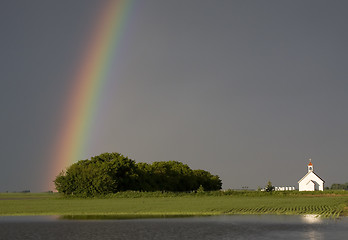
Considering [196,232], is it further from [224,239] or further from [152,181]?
[152,181]

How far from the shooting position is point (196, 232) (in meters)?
33.8

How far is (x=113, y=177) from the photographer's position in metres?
119

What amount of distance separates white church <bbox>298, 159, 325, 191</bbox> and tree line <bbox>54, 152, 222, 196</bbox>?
4827 cm

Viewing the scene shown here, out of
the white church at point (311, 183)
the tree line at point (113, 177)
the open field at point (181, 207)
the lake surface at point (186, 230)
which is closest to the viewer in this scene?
the lake surface at point (186, 230)

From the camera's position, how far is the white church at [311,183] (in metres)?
177

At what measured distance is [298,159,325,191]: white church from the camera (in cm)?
17675

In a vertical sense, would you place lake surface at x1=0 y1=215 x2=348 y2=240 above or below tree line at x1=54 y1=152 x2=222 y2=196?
below

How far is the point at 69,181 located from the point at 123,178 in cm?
1622

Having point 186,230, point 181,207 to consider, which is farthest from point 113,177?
point 186,230

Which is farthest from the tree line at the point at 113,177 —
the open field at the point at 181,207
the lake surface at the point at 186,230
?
the lake surface at the point at 186,230

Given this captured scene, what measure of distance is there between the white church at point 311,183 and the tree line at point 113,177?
4827cm

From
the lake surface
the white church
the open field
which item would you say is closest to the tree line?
the open field

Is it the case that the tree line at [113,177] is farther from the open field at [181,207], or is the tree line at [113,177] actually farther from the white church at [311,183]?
the white church at [311,183]

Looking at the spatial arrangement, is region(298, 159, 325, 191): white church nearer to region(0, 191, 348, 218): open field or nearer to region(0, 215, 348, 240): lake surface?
region(0, 191, 348, 218): open field
